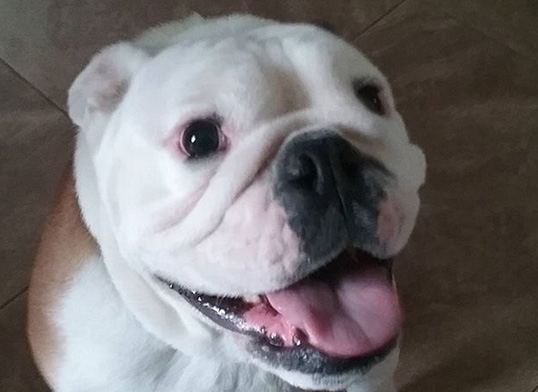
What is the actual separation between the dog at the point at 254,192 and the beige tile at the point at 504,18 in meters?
0.97

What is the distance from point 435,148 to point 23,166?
74cm

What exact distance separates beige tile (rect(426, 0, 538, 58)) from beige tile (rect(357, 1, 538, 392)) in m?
0.02

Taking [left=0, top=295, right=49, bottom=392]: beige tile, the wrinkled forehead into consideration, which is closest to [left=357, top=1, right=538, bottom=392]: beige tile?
[left=0, top=295, right=49, bottom=392]: beige tile

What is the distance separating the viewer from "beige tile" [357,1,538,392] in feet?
5.07

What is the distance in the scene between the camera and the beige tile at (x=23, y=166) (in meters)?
1.63

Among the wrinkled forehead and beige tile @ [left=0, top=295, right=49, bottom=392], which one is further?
beige tile @ [left=0, top=295, right=49, bottom=392]

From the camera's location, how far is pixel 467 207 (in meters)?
1.70

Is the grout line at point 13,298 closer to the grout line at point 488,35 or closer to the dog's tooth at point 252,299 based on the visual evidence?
the dog's tooth at point 252,299

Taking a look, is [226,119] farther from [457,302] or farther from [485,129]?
[485,129]

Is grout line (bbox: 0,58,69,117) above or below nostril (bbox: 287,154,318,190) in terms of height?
below

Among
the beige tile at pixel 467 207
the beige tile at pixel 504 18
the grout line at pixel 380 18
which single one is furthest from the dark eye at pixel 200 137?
the beige tile at pixel 504 18

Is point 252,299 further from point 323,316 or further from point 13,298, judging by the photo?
point 13,298

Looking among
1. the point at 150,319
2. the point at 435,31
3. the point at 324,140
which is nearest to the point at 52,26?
the point at 435,31

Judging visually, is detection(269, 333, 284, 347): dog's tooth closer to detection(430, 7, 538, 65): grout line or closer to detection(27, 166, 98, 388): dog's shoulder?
detection(27, 166, 98, 388): dog's shoulder
